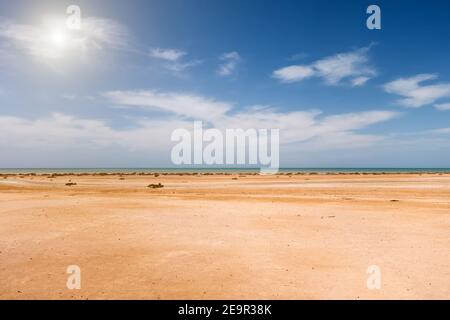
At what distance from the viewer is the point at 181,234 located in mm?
13172

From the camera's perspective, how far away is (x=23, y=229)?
13812 mm

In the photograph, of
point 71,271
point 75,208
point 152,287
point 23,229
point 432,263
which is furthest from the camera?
point 75,208

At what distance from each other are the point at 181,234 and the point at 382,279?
7.39 metres

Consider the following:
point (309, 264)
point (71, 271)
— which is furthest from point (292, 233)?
point (71, 271)

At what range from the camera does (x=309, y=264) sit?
→ 941cm

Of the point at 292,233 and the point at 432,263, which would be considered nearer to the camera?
the point at 432,263

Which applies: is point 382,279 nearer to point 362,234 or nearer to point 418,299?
point 418,299

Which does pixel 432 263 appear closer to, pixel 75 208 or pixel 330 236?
pixel 330 236

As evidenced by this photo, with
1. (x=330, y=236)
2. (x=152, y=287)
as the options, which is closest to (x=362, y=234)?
(x=330, y=236)

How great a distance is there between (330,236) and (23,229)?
12165 mm
